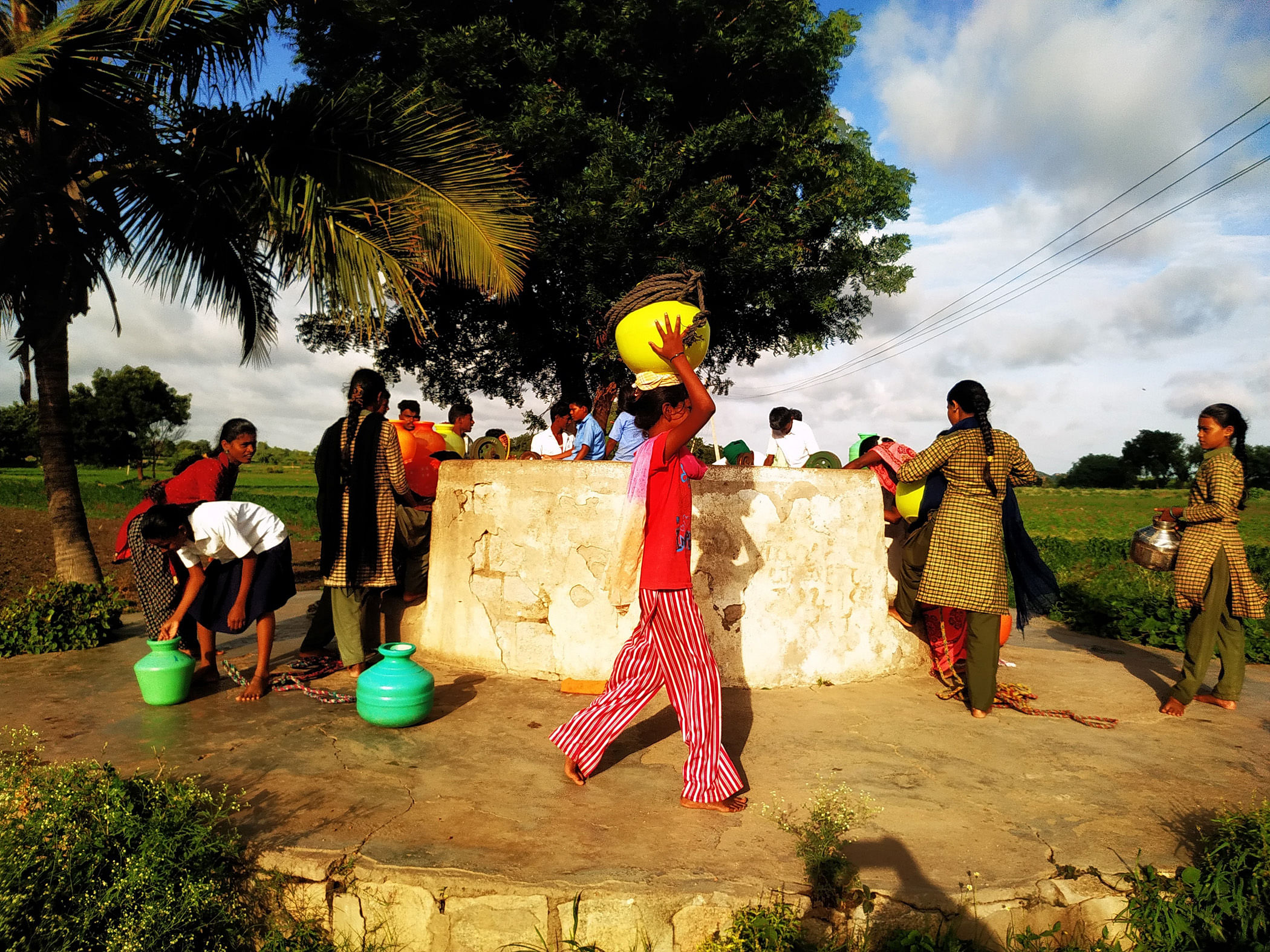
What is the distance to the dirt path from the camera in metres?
10.3

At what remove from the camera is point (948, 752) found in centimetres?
389

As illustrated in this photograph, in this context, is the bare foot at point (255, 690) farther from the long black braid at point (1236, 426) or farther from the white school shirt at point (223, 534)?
the long black braid at point (1236, 426)

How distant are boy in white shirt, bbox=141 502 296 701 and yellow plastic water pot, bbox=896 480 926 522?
12.6 feet

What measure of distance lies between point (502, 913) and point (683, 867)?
0.63m

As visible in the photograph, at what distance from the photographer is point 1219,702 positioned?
15.9 ft

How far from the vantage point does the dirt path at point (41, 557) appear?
33.7 ft

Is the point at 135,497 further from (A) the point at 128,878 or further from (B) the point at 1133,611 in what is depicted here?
(B) the point at 1133,611

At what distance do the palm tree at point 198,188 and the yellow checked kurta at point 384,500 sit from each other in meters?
1.75

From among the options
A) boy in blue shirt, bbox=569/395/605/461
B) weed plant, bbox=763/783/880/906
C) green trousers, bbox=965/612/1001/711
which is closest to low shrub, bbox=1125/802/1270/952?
weed plant, bbox=763/783/880/906

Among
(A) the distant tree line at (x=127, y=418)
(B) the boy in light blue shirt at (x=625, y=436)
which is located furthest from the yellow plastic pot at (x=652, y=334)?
(A) the distant tree line at (x=127, y=418)

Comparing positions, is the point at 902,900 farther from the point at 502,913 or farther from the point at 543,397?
the point at 543,397

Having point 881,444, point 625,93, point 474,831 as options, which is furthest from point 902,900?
point 625,93

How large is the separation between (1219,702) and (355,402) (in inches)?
223

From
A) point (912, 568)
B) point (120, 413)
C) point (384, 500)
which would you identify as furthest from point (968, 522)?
point (120, 413)
